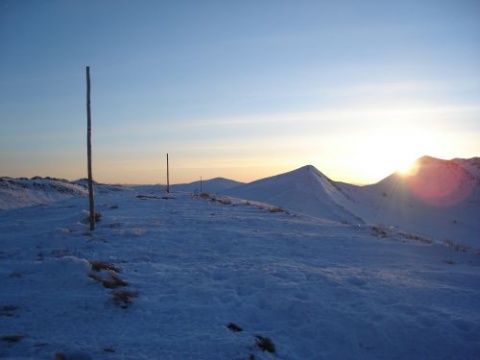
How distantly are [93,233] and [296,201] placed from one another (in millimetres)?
29512

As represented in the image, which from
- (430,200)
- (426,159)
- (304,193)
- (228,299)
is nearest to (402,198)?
(430,200)

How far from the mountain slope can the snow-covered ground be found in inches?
925

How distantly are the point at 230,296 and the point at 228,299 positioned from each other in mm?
120

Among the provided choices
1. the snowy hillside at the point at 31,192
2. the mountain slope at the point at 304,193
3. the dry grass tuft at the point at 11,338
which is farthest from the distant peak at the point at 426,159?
the dry grass tuft at the point at 11,338

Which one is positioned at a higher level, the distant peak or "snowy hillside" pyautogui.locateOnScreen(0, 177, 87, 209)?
the distant peak

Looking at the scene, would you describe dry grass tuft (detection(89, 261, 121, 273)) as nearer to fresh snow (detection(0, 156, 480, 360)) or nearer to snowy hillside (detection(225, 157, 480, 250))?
fresh snow (detection(0, 156, 480, 360))

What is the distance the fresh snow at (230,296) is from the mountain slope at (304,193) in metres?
22.7

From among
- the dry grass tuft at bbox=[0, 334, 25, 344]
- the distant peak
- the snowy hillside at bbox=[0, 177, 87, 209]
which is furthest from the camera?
the distant peak

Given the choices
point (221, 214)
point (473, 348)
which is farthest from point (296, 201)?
point (473, 348)

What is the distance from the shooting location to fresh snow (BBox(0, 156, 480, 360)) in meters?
6.85

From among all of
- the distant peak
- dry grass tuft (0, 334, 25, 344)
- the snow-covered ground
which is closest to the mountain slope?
the distant peak

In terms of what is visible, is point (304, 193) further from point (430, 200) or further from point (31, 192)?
point (31, 192)

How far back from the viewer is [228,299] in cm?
873

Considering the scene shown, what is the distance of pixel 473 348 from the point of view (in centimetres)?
728
